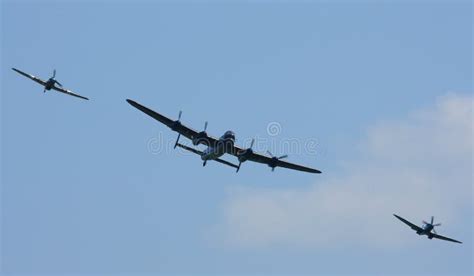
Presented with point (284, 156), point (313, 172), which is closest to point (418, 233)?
point (313, 172)

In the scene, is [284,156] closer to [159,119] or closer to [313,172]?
[313,172]

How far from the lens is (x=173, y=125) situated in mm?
54469

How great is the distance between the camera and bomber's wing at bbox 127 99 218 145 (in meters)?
53.9

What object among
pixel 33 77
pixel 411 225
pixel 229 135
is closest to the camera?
pixel 229 135

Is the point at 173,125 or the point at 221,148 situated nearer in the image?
the point at 173,125

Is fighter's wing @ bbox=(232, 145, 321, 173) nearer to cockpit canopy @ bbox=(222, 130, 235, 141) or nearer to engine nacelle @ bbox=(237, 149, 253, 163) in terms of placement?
engine nacelle @ bbox=(237, 149, 253, 163)

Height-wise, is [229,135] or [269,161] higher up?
[269,161]

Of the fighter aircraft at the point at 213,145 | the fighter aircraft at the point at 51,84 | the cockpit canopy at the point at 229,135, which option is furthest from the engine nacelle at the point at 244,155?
the fighter aircraft at the point at 51,84

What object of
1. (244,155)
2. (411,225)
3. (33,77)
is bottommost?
(244,155)

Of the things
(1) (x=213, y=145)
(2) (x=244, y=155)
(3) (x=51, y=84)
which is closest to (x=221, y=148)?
(1) (x=213, y=145)

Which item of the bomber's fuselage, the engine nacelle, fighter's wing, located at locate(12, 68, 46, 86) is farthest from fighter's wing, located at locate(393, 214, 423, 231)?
fighter's wing, located at locate(12, 68, 46, 86)

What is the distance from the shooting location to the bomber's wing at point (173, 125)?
53.9 m

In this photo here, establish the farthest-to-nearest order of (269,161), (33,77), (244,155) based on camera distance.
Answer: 1. (33,77)
2. (269,161)
3. (244,155)

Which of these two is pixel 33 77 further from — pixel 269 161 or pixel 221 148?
pixel 269 161
